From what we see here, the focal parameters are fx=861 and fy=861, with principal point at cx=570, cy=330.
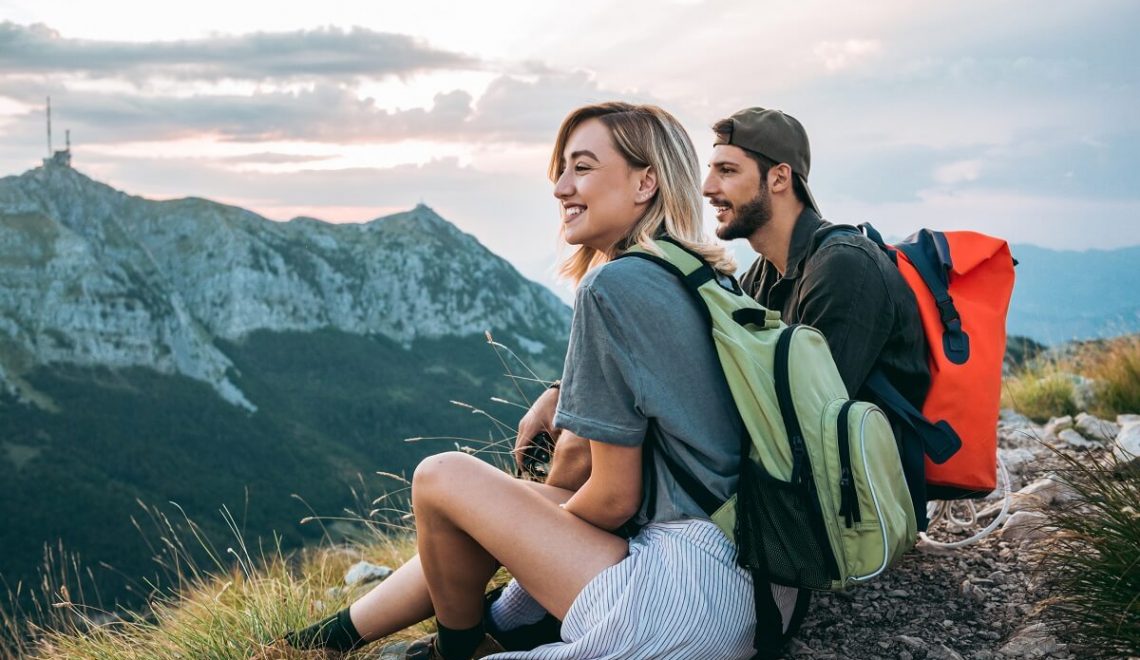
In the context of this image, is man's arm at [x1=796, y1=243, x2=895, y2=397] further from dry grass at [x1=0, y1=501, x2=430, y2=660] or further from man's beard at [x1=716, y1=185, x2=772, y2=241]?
dry grass at [x1=0, y1=501, x2=430, y2=660]

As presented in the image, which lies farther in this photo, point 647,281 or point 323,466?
point 323,466

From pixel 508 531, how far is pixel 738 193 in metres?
2.31

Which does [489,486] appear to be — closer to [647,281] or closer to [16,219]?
[647,281]

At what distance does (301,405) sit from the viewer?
158500 millimetres

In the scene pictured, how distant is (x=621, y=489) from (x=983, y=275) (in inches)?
81.6

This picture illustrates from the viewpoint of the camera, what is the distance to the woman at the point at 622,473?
243 centimetres

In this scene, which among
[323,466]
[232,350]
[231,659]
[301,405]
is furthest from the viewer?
[232,350]

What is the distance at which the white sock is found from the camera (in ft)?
10.4

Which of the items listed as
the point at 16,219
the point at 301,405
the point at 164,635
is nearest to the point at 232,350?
the point at 301,405

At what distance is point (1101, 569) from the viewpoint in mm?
3186

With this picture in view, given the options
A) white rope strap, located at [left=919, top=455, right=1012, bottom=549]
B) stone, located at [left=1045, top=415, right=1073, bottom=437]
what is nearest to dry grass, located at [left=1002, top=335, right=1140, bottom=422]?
stone, located at [left=1045, top=415, right=1073, bottom=437]

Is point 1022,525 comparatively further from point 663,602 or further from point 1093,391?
point 1093,391

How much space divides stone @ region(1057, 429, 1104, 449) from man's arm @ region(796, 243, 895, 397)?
399 centimetres

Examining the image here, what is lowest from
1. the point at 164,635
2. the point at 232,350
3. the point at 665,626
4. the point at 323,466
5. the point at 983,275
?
the point at 323,466
